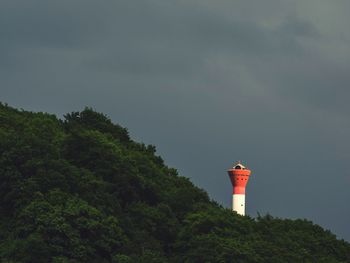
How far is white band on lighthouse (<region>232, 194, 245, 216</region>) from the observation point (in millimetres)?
130875

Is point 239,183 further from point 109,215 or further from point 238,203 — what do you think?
point 109,215

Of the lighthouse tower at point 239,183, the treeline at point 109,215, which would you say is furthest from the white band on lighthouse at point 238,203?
the treeline at point 109,215

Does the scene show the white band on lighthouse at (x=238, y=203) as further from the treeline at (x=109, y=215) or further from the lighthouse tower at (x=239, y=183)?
the treeline at (x=109, y=215)

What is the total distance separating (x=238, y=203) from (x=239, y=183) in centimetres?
364

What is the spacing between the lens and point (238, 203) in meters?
132

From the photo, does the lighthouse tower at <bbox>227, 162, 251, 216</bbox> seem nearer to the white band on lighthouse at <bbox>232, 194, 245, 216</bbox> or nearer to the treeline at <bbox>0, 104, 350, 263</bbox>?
the white band on lighthouse at <bbox>232, 194, 245, 216</bbox>

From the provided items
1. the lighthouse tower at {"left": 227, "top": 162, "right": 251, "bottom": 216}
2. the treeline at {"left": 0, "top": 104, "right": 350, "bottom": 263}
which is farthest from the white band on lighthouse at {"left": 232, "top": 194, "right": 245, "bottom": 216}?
the treeline at {"left": 0, "top": 104, "right": 350, "bottom": 263}

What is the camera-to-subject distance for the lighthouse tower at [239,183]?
5182 inches

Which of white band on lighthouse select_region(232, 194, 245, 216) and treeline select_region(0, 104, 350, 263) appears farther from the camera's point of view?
white band on lighthouse select_region(232, 194, 245, 216)

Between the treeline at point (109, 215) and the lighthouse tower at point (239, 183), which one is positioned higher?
the lighthouse tower at point (239, 183)

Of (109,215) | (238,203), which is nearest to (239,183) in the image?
(238,203)

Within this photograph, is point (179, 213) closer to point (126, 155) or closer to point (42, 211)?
point (126, 155)

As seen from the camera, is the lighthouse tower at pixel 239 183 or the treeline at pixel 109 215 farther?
the lighthouse tower at pixel 239 183

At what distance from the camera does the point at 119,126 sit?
103375mm
